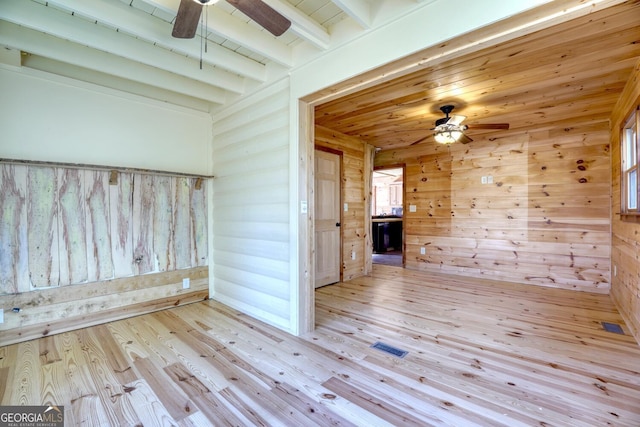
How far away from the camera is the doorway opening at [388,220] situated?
7023 mm

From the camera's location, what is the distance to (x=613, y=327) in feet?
9.52

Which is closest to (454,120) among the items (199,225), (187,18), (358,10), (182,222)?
(358,10)

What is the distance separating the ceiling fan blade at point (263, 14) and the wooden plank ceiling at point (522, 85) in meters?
1.08

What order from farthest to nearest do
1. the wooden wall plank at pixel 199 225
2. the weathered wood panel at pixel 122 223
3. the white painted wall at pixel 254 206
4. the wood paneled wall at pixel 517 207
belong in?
the wood paneled wall at pixel 517 207
the wooden wall plank at pixel 199 225
the weathered wood panel at pixel 122 223
the white painted wall at pixel 254 206

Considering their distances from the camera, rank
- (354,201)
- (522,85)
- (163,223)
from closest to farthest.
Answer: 1. (522,85)
2. (163,223)
3. (354,201)

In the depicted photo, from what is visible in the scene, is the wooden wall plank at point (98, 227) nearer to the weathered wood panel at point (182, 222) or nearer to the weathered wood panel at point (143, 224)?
the weathered wood panel at point (143, 224)

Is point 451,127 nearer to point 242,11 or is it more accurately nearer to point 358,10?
point 358,10

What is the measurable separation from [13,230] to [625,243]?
6303mm

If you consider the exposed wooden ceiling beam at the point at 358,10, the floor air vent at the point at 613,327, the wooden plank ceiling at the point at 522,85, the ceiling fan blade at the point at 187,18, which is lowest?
the floor air vent at the point at 613,327

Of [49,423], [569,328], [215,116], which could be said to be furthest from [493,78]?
[49,423]

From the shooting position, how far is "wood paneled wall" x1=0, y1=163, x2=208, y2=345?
2.62 metres

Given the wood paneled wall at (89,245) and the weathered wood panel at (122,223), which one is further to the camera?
the weathered wood panel at (122,223)

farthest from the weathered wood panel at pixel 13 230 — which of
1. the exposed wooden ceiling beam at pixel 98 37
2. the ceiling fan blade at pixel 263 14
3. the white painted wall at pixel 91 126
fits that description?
the ceiling fan blade at pixel 263 14

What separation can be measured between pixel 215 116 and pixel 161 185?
1206mm
